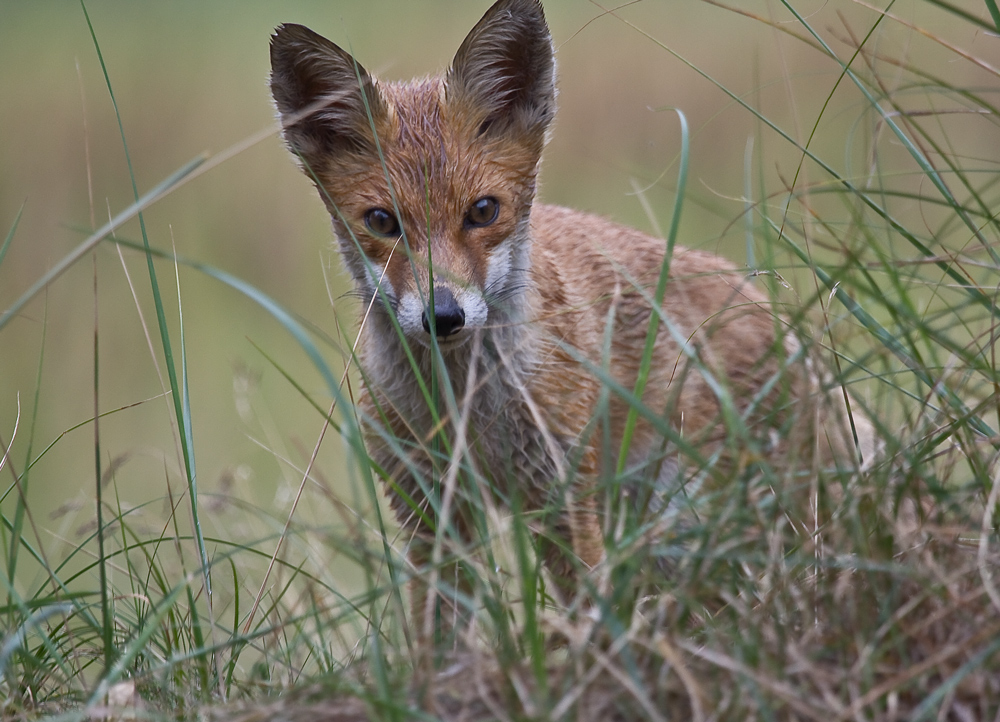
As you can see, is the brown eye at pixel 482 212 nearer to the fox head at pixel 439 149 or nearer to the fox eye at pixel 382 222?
the fox head at pixel 439 149

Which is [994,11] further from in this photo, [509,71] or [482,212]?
[509,71]

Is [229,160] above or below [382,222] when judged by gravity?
below

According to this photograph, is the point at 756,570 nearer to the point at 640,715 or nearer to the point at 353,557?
the point at 640,715

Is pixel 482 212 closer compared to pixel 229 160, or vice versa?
pixel 482 212

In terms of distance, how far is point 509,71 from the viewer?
342 cm

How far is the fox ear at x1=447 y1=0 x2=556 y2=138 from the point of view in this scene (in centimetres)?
321

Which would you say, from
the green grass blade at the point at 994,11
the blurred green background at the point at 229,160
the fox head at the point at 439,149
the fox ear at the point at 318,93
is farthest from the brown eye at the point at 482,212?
the blurred green background at the point at 229,160

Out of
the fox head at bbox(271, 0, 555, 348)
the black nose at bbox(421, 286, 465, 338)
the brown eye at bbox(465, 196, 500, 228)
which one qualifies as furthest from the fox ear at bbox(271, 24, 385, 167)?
the black nose at bbox(421, 286, 465, 338)

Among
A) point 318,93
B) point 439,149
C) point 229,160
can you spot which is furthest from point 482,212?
point 229,160

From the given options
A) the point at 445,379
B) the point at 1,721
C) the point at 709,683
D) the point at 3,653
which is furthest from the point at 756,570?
the point at 1,721

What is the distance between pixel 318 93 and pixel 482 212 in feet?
2.27

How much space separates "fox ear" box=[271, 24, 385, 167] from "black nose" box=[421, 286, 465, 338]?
27.3 inches

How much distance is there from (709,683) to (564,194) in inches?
317

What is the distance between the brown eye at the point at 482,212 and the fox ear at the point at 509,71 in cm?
31
